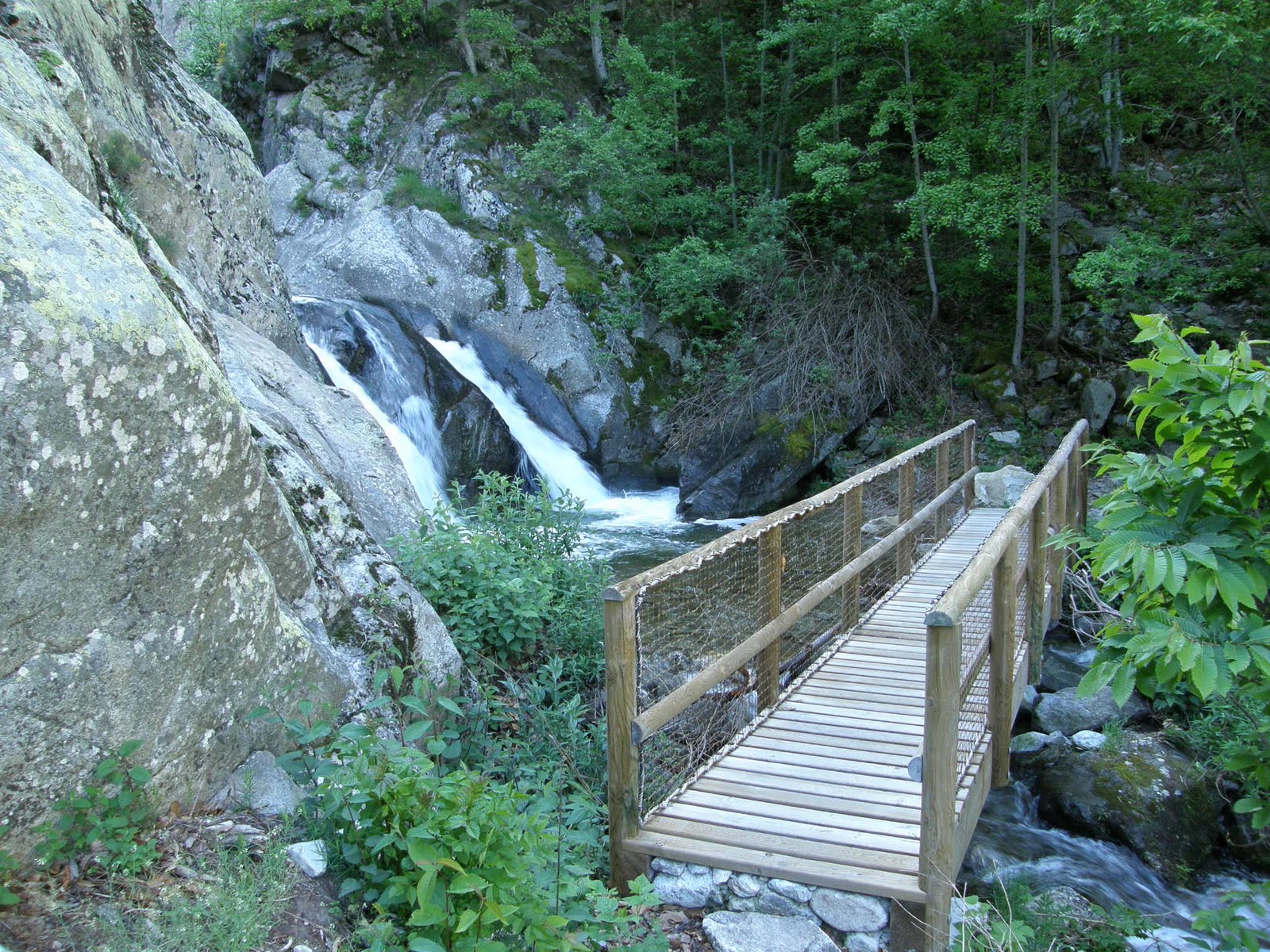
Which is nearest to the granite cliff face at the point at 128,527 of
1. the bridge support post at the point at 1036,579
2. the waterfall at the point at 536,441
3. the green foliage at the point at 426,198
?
the bridge support post at the point at 1036,579

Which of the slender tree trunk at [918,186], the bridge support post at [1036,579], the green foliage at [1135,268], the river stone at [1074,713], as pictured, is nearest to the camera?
the bridge support post at [1036,579]

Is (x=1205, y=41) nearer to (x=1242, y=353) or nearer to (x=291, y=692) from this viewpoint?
(x=1242, y=353)

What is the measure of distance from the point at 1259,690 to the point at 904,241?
49.6ft

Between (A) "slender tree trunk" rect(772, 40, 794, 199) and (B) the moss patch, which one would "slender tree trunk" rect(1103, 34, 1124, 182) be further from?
(B) the moss patch

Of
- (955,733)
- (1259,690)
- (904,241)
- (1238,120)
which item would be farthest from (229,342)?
(1238,120)

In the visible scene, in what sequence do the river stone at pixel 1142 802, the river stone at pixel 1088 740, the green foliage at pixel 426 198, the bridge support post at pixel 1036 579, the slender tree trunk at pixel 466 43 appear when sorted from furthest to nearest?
the slender tree trunk at pixel 466 43 → the green foliage at pixel 426 198 → the river stone at pixel 1088 740 → the bridge support post at pixel 1036 579 → the river stone at pixel 1142 802

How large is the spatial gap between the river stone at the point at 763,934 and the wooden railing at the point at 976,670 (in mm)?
398

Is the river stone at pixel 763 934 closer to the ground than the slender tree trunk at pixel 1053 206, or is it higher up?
closer to the ground

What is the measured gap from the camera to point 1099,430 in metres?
13.2

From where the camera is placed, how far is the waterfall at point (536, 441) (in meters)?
13.7

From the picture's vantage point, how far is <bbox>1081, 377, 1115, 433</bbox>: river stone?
43.4 ft

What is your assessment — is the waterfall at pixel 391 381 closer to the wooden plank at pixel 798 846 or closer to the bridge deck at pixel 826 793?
the bridge deck at pixel 826 793

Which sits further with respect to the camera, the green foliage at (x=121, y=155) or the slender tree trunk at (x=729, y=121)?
the slender tree trunk at (x=729, y=121)

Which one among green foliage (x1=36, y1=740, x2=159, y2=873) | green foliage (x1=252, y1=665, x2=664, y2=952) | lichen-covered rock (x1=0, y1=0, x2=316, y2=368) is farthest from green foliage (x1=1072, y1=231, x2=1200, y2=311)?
green foliage (x1=36, y1=740, x2=159, y2=873)
